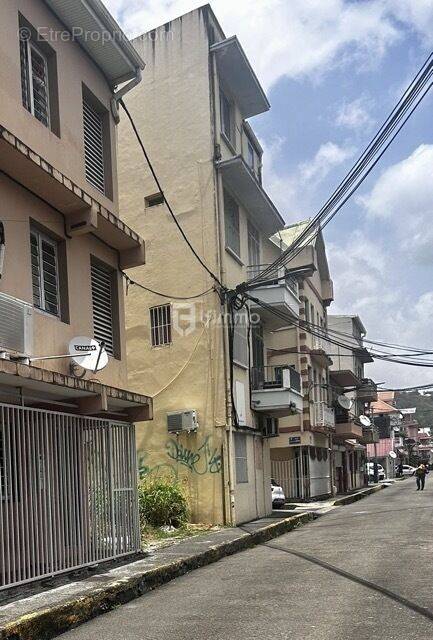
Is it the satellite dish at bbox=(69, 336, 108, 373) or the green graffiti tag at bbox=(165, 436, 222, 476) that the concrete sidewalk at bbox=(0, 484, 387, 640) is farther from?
the green graffiti tag at bbox=(165, 436, 222, 476)

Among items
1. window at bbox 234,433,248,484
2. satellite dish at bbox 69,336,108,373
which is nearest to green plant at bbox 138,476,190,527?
window at bbox 234,433,248,484

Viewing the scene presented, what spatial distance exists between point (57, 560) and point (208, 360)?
9.56 m

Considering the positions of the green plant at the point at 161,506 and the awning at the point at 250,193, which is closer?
the green plant at the point at 161,506

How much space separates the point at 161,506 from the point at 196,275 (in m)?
5.96

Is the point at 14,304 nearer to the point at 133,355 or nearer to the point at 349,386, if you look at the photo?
the point at 133,355

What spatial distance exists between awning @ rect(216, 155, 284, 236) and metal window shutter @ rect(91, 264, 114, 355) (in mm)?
7019

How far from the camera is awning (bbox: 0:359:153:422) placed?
8.54 meters

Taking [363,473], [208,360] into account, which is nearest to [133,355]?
[208,360]

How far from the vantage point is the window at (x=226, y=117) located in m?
20.5

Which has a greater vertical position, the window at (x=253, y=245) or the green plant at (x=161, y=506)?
the window at (x=253, y=245)

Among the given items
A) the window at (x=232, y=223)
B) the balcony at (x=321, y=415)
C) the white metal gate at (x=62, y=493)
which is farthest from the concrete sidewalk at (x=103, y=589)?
the balcony at (x=321, y=415)

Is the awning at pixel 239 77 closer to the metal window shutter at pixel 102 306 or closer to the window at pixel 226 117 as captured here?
the window at pixel 226 117

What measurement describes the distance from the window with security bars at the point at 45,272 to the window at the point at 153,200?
28.1 ft

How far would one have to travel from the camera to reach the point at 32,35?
11438 mm
